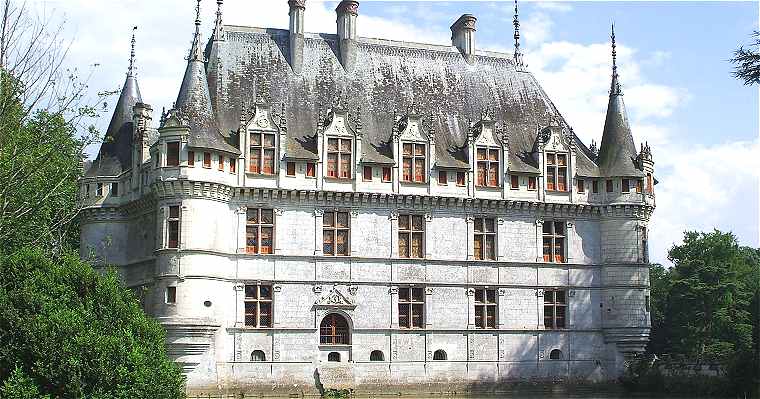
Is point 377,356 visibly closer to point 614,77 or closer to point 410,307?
point 410,307

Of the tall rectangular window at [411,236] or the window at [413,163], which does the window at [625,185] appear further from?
the tall rectangular window at [411,236]

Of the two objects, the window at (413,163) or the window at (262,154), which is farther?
the window at (413,163)

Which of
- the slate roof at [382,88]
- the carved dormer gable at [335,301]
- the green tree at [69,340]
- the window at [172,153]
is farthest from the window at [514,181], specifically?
the green tree at [69,340]

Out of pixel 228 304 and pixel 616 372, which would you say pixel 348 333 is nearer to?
pixel 228 304

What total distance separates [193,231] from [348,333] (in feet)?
22.4

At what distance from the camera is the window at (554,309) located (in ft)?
127

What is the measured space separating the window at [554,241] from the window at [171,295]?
47.7 ft

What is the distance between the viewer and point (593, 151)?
4156cm

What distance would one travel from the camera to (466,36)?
42.4m

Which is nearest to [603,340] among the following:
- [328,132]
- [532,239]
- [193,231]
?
[532,239]

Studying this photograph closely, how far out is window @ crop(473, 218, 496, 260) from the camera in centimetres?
3812

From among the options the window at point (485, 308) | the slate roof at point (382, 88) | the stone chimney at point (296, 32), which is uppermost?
the stone chimney at point (296, 32)

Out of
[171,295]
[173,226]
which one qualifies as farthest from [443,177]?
[171,295]

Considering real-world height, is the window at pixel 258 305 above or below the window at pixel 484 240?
below
